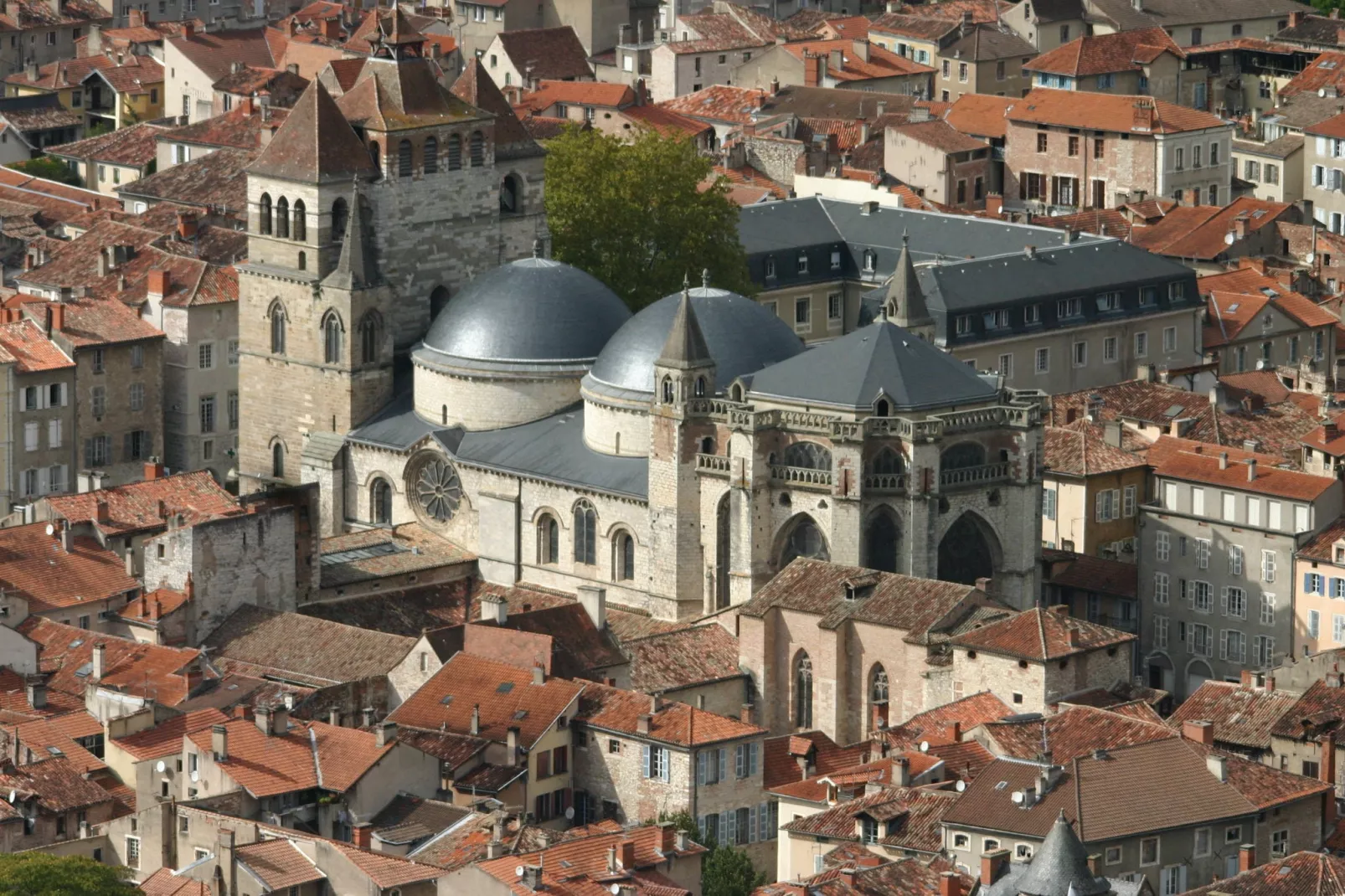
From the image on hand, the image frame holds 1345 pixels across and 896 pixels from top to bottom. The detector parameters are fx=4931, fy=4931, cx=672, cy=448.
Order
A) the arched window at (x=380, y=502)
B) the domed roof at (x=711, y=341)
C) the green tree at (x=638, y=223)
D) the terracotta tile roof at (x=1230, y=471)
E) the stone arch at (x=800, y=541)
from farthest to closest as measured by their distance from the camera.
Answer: the green tree at (x=638, y=223) → the arched window at (x=380, y=502) → the terracotta tile roof at (x=1230, y=471) → the domed roof at (x=711, y=341) → the stone arch at (x=800, y=541)

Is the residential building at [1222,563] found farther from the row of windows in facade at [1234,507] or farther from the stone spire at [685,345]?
the stone spire at [685,345]

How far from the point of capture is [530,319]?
516ft

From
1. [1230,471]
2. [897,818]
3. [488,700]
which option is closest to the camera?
[897,818]

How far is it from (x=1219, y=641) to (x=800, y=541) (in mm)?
14552

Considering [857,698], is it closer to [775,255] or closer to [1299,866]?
[1299,866]

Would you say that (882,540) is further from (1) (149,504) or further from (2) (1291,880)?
(2) (1291,880)

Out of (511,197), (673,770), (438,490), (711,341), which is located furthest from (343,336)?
(673,770)

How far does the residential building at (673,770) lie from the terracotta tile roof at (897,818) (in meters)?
5.67

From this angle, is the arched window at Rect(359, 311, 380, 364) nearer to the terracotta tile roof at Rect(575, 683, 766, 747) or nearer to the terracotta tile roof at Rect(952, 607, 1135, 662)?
the terracotta tile roof at Rect(575, 683, 766, 747)

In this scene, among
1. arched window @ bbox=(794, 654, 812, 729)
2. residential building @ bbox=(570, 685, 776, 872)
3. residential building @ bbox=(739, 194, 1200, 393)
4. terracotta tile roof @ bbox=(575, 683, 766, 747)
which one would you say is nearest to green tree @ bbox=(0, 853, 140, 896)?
residential building @ bbox=(570, 685, 776, 872)

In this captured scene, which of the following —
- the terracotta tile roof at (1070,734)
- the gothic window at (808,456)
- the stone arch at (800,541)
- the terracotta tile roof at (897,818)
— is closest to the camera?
the terracotta tile roof at (897,818)

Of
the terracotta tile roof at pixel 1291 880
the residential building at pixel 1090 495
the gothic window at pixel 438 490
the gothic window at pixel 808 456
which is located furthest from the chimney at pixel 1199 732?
the gothic window at pixel 438 490

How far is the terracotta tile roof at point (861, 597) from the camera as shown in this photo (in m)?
140

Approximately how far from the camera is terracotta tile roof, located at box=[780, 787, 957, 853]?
121750 millimetres
